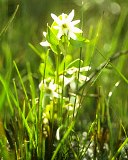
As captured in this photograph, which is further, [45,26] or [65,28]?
[45,26]

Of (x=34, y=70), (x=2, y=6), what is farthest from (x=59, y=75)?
(x=2, y=6)

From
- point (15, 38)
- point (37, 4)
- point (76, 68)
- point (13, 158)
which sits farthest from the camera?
point (37, 4)

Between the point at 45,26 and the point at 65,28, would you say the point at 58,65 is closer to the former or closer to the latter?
the point at 65,28

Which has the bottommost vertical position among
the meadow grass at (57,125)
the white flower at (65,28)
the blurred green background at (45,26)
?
the meadow grass at (57,125)

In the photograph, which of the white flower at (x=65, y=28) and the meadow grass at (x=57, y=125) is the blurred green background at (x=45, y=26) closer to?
the meadow grass at (x=57, y=125)

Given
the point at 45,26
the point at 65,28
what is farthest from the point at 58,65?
the point at 45,26

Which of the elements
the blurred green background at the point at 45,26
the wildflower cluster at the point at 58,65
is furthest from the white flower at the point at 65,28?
the blurred green background at the point at 45,26

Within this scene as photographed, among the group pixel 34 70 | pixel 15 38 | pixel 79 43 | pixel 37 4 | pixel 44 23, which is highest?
pixel 37 4

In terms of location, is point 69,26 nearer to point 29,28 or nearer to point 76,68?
point 76,68
